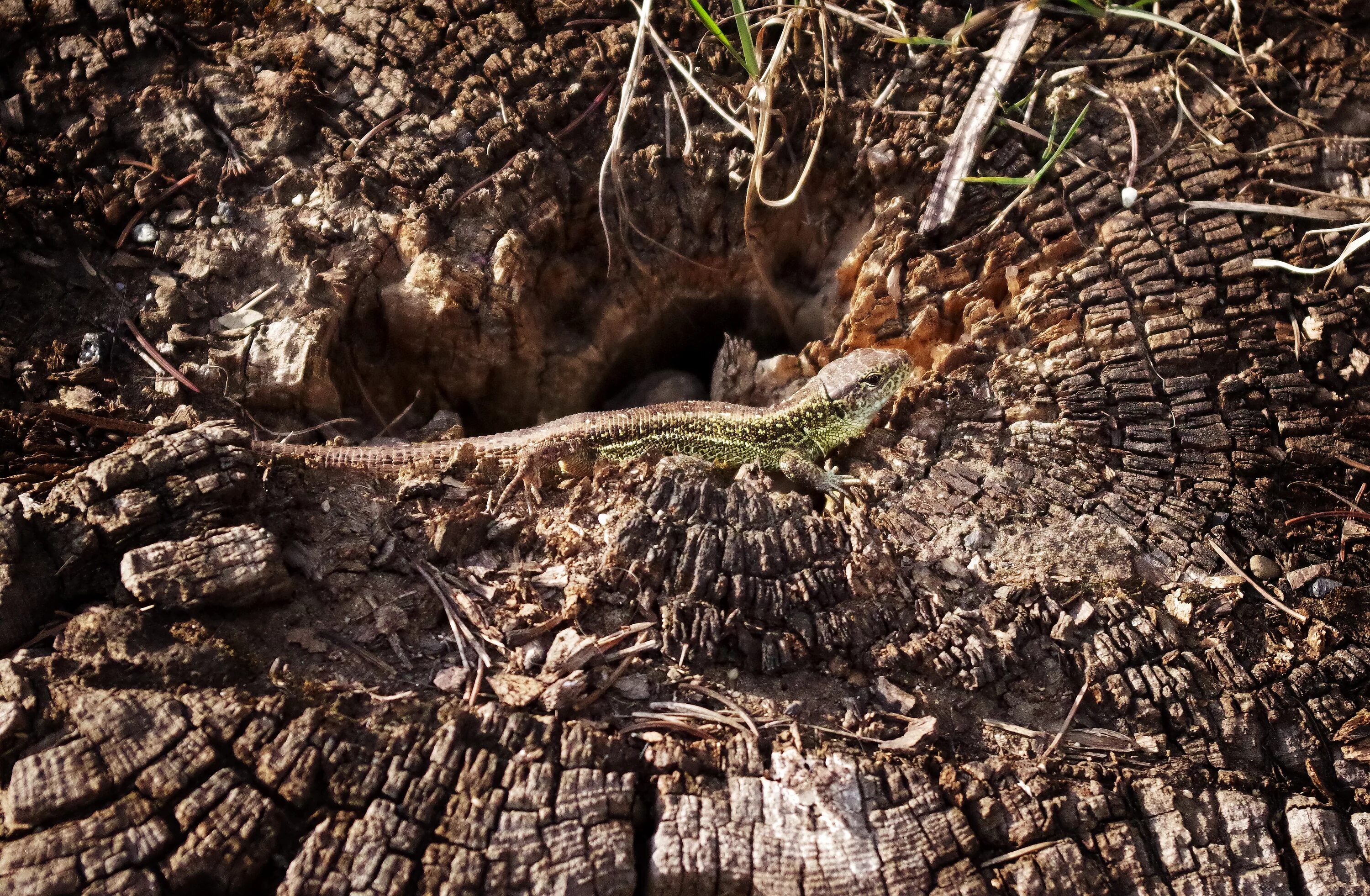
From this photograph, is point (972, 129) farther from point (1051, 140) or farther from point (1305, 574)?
point (1305, 574)

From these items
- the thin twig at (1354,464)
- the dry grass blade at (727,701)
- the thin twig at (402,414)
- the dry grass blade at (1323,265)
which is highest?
the dry grass blade at (1323,265)

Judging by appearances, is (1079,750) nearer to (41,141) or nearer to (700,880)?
(700,880)

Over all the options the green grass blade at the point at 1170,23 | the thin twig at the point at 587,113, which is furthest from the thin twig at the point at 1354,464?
the thin twig at the point at 587,113

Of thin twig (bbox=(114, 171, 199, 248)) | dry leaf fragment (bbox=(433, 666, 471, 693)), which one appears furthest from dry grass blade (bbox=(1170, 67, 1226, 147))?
thin twig (bbox=(114, 171, 199, 248))

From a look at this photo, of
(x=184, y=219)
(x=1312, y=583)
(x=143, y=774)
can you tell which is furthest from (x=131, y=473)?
(x=1312, y=583)

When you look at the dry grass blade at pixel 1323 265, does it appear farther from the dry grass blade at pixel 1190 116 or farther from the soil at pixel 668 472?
the dry grass blade at pixel 1190 116

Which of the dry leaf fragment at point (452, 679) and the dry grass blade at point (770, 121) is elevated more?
the dry grass blade at point (770, 121)

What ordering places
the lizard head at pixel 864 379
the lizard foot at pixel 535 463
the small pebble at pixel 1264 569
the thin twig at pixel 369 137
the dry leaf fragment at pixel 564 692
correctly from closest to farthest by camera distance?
the dry leaf fragment at pixel 564 692
the small pebble at pixel 1264 569
the lizard foot at pixel 535 463
the thin twig at pixel 369 137
the lizard head at pixel 864 379
